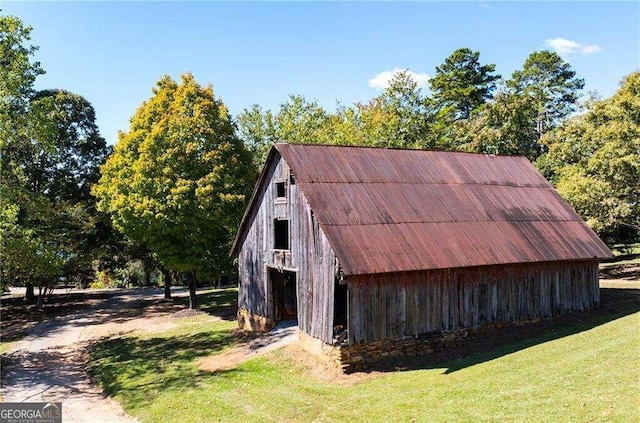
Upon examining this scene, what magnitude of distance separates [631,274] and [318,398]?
27597 millimetres

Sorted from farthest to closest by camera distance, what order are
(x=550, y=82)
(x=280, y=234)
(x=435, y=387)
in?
(x=550, y=82) < (x=280, y=234) < (x=435, y=387)

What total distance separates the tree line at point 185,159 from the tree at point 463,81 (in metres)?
18.2

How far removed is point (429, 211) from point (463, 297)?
3.54m

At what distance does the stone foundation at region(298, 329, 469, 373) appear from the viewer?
16.3 m

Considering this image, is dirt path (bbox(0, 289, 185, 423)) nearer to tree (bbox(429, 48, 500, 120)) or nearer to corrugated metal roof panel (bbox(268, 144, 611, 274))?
corrugated metal roof panel (bbox(268, 144, 611, 274))

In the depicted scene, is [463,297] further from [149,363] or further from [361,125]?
[361,125]

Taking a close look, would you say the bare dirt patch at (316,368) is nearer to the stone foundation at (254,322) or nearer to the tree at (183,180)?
the stone foundation at (254,322)

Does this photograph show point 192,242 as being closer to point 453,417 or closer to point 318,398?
point 318,398

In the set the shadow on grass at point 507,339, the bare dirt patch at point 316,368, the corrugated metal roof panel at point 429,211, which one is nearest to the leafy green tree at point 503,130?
the corrugated metal roof panel at point 429,211

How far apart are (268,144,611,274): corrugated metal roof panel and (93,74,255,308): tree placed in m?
9.49

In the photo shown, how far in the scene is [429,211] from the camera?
63.5 ft

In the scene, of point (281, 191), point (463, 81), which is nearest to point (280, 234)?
point (281, 191)

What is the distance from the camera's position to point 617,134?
26.5 m

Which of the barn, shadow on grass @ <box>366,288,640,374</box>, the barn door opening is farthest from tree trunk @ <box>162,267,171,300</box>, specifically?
shadow on grass @ <box>366,288,640,374</box>
